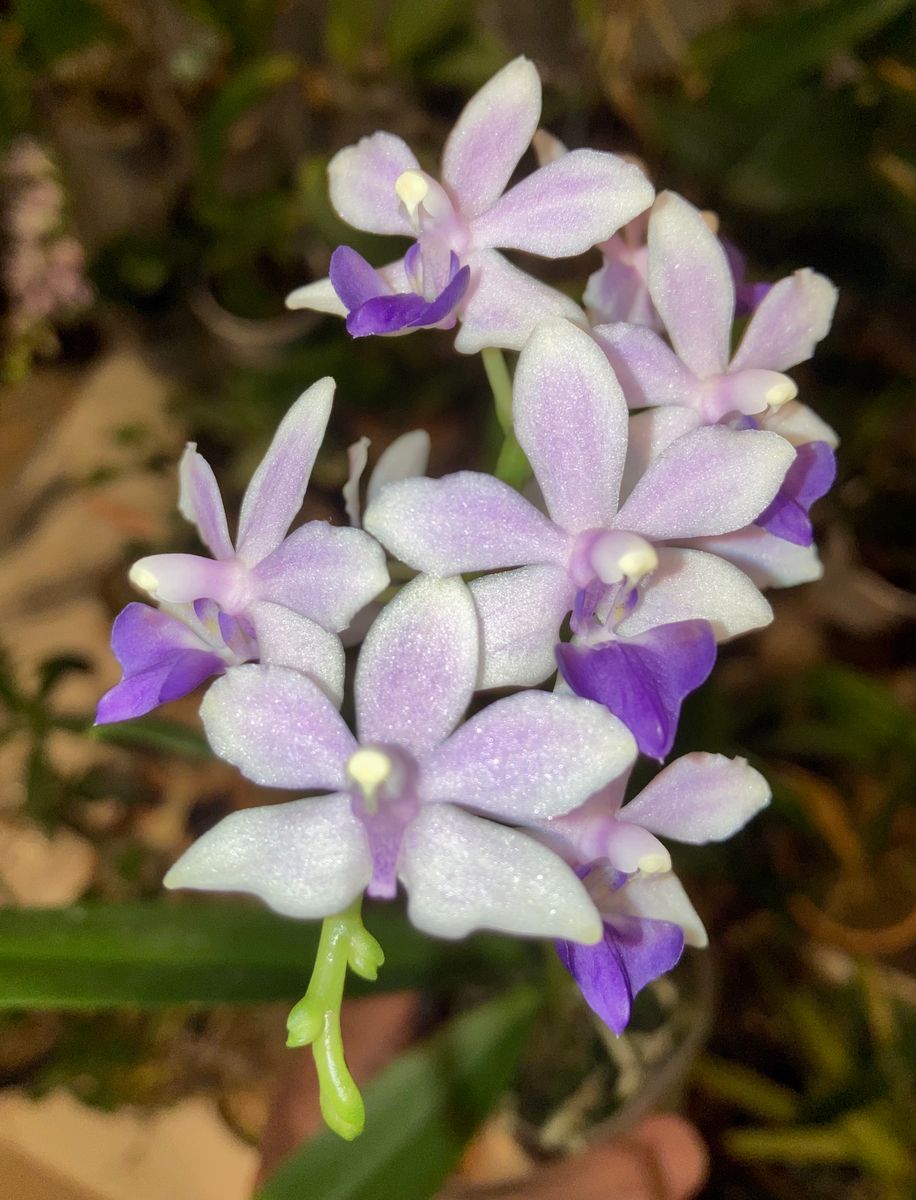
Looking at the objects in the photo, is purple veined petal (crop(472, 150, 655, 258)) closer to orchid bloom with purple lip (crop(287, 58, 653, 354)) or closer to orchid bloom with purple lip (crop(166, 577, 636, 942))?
orchid bloom with purple lip (crop(287, 58, 653, 354))

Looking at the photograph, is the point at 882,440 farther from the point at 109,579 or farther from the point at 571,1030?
the point at 109,579

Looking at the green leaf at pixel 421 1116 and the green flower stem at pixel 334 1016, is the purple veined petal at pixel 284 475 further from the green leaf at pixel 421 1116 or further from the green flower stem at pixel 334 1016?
the green leaf at pixel 421 1116

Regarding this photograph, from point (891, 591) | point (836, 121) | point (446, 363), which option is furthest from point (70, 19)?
point (891, 591)

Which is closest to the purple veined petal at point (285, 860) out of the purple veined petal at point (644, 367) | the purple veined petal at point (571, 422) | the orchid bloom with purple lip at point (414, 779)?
the orchid bloom with purple lip at point (414, 779)

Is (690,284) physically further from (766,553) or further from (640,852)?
(640,852)

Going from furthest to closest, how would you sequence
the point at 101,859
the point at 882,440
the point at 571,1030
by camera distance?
the point at 882,440, the point at 101,859, the point at 571,1030

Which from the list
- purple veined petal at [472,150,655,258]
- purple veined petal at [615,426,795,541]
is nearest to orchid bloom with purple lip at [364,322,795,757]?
purple veined petal at [615,426,795,541]

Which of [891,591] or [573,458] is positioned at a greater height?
[573,458]
